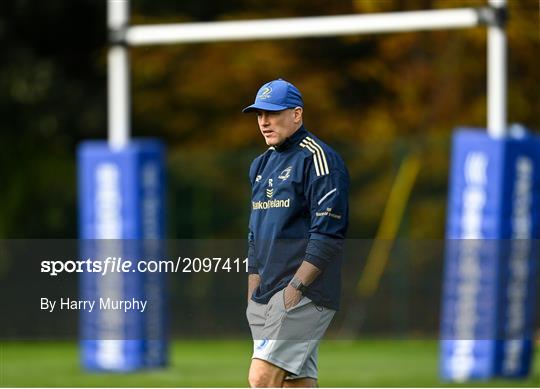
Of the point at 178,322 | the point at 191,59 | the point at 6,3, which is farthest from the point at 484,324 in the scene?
the point at 6,3

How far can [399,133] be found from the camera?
1789 centimetres

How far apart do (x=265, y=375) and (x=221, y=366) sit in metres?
6.72

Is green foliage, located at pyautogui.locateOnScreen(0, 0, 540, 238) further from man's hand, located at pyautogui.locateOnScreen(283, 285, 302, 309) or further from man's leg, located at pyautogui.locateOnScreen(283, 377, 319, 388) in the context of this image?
man's hand, located at pyautogui.locateOnScreen(283, 285, 302, 309)

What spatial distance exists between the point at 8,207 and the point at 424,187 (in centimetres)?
506

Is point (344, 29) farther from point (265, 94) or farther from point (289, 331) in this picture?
point (289, 331)

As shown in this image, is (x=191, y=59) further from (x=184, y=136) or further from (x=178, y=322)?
(x=178, y=322)

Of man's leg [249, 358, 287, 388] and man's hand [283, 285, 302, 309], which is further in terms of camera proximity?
man's leg [249, 358, 287, 388]

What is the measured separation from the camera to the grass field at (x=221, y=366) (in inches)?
436

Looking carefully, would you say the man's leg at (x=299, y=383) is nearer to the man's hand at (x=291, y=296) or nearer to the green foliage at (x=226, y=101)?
the man's hand at (x=291, y=296)

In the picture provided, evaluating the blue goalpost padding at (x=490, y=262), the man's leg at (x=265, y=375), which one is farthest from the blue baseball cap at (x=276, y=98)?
the blue goalpost padding at (x=490, y=262)

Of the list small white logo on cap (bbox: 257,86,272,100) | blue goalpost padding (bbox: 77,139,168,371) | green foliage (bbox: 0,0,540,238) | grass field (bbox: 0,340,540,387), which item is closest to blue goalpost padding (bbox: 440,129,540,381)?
grass field (bbox: 0,340,540,387)

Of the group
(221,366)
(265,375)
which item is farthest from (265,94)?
(221,366)

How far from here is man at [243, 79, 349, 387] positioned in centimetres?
575

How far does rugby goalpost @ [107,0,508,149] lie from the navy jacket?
496 cm
